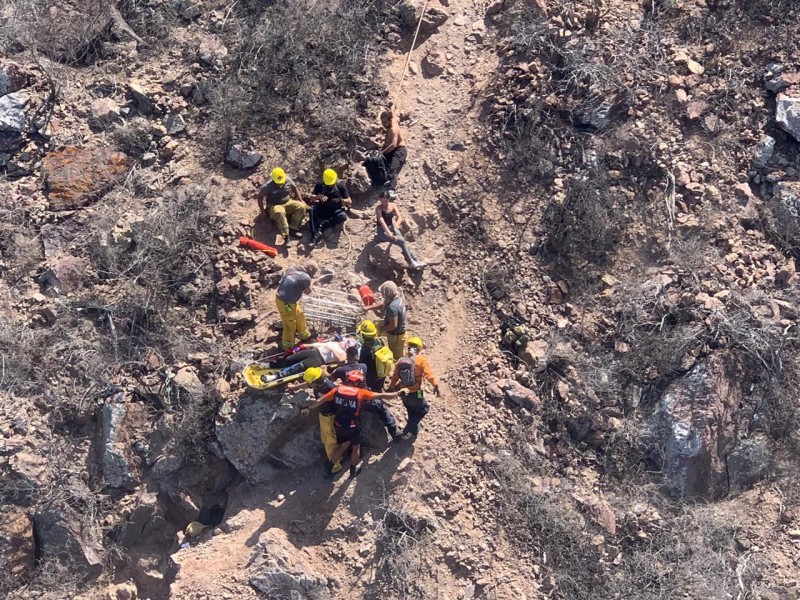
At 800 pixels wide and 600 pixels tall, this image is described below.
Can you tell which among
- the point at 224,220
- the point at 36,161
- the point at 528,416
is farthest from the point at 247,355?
the point at 36,161

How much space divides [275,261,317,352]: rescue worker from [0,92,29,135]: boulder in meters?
4.36

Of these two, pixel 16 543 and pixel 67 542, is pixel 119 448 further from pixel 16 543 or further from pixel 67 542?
pixel 16 543

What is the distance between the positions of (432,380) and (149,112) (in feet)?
17.1

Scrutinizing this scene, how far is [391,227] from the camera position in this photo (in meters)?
7.73

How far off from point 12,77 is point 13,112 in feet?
1.66

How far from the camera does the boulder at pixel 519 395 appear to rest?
23.3ft

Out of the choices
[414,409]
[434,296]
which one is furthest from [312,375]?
[434,296]

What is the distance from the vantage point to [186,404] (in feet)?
23.2

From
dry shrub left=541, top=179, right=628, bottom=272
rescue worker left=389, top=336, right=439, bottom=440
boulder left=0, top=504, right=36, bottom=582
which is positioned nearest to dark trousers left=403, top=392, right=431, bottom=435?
rescue worker left=389, top=336, right=439, bottom=440

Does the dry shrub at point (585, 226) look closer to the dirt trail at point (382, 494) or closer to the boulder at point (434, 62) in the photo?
the dirt trail at point (382, 494)

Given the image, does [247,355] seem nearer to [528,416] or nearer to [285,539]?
[285,539]

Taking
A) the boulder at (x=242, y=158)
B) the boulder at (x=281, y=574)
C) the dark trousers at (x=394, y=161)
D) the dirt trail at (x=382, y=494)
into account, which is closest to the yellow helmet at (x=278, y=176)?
the dirt trail at (x=382, y=494)

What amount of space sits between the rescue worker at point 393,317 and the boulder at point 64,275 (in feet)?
11.5

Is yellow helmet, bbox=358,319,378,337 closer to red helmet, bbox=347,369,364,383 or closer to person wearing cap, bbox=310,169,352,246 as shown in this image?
red helmet, bbox=347,369,364,383
